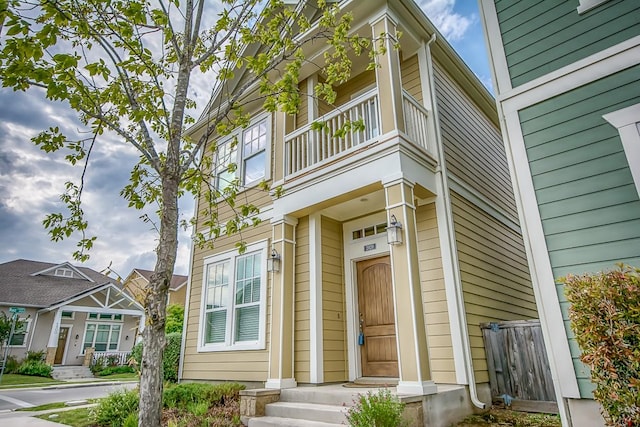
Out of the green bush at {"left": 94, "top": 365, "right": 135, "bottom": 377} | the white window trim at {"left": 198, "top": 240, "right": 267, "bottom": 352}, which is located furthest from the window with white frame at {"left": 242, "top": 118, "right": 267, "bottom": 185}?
the green bush at {"left": 94, "top": 365, "right": 135, "bottom": 377}

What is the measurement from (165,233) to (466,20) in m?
8.40

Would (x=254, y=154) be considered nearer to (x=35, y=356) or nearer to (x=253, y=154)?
(x=253, y=154)

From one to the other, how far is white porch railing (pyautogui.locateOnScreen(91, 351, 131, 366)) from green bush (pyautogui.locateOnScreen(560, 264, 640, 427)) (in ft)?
72.8

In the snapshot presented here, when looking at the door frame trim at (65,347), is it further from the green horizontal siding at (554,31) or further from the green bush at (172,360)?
the green horizontal siding at (554,31)

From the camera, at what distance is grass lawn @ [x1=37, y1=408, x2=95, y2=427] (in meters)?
5.81

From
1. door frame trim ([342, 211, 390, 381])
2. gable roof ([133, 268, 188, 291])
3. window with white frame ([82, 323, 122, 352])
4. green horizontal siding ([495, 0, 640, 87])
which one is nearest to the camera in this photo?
green horizontal siding ([495, 0, 640, 87])

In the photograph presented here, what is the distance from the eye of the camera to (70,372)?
18094 millimetres

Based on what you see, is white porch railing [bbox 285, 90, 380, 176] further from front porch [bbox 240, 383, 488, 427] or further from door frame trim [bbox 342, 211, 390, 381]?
front porch [bbox 240, 383, 488, 427]

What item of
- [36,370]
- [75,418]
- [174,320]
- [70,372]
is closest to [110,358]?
[70,372]

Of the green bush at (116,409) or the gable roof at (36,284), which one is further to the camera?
the gable roof at (36,284)

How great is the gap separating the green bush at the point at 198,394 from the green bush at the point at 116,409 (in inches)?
22.0

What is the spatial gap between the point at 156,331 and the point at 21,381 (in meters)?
17.0

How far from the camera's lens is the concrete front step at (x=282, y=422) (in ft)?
14.0

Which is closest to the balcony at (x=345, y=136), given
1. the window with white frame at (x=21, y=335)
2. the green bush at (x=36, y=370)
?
the green bush at (x=36, y=370)
